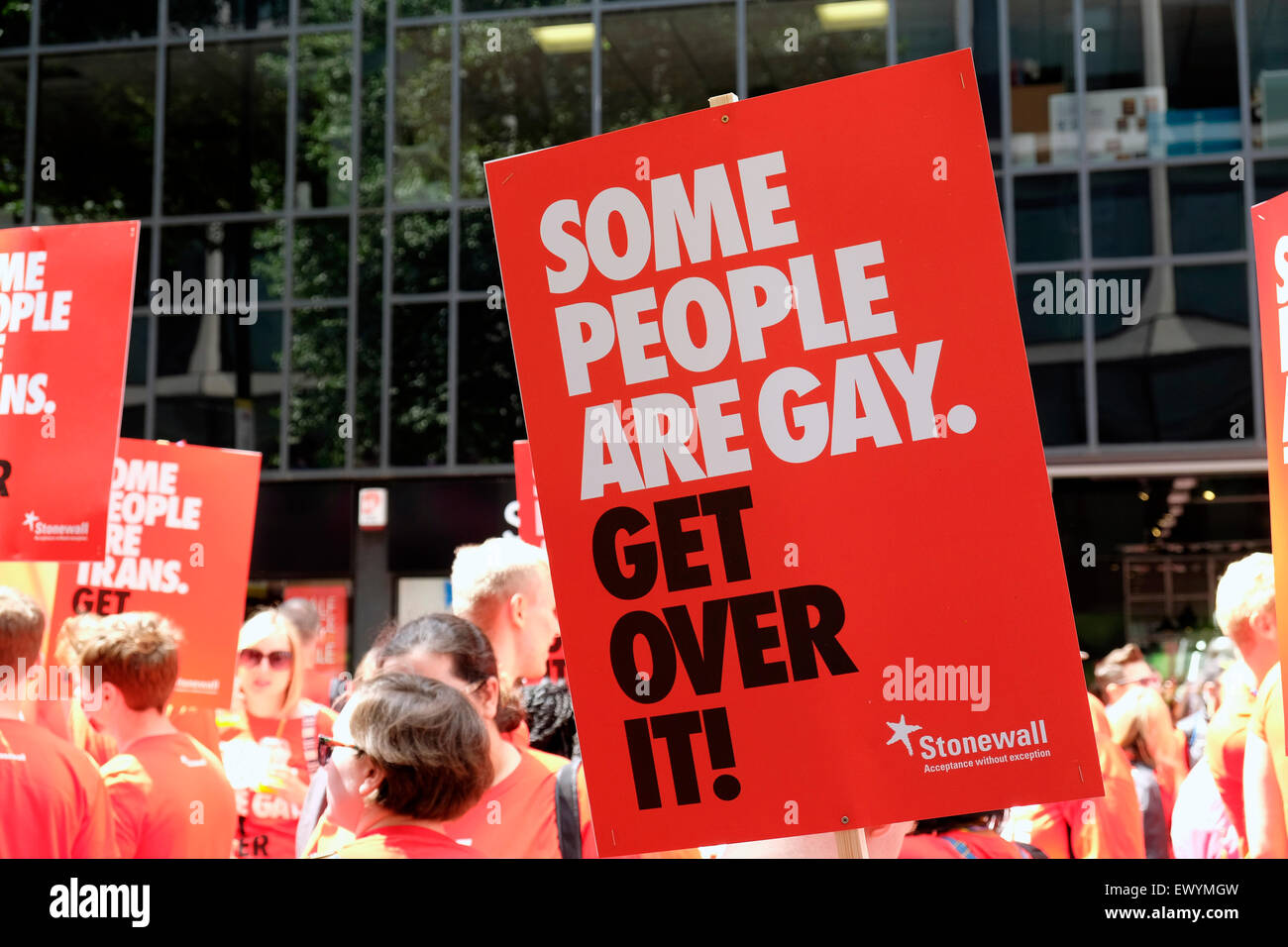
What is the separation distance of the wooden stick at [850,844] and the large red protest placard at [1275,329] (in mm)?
1315

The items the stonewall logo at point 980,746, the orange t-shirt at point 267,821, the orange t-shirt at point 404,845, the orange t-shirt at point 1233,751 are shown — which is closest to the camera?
the stonewall logo at point 980,746

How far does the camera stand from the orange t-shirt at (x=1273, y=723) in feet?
12.9

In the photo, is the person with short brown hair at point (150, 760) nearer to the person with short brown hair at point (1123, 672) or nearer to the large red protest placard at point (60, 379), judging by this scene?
the large red protest placard at point (60, 379)

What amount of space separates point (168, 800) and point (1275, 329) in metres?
3.10

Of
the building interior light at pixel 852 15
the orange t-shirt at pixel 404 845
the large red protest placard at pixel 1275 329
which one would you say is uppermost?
the building interior light at pixel 852 15

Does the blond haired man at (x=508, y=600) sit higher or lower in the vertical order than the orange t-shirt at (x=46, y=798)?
higher

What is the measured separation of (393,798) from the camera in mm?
2795

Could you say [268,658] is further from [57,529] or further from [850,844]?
[850,844]

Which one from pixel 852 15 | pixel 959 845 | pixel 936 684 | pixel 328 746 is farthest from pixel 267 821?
pixel 852 15

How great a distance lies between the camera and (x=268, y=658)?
6934mm

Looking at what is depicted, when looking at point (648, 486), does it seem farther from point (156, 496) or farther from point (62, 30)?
point (62, 30)

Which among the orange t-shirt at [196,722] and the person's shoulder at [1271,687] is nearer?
the person's shoulder at [1271,687]

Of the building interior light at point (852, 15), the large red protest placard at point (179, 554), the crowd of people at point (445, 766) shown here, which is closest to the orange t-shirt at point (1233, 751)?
the crowd of people at point (445, 766)

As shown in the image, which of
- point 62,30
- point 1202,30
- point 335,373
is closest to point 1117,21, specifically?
point 1202,30
